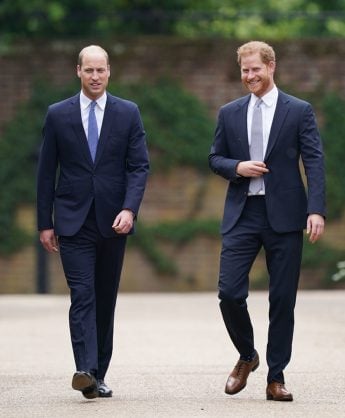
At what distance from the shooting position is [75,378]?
25.3 feet

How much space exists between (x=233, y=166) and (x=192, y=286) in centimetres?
922

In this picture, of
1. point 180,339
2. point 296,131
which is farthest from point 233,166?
point 180,339

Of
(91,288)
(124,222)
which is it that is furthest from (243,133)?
(91,288)

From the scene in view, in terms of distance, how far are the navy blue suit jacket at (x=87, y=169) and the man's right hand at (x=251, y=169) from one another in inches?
22.0

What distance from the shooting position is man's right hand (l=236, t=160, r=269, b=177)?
7.86m

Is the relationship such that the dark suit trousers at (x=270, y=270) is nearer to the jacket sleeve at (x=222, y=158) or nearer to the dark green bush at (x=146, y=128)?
the jacket sleeve at (x=222, y=158)

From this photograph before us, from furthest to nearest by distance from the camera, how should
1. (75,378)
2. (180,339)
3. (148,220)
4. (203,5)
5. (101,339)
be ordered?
(203,5) < (148,220) < (180,339) < (101,339) < (75,378)

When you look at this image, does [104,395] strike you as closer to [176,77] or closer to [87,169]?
[87,169]

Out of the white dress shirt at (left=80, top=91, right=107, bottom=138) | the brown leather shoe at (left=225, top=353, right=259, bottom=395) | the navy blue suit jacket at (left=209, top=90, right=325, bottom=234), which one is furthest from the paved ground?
the white dress shirt at (left=80, top=91, right=107, bottom=138)

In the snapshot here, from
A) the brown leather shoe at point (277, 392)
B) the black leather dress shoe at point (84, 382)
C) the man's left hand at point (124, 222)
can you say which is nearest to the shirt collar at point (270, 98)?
the man's left hand at point (124, 222)

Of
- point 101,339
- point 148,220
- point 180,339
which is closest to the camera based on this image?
point 101,339

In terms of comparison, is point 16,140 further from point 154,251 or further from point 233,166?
point 233,166

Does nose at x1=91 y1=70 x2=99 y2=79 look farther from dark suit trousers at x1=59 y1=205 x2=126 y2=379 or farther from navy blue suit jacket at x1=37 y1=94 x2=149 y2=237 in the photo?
dark suit trousers at x1=59 y1=205 x2=126 y2=379

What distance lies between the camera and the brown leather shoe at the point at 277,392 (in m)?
7.86
